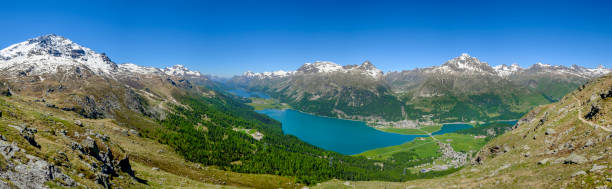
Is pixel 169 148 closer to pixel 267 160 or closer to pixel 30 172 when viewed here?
pixel 267 160

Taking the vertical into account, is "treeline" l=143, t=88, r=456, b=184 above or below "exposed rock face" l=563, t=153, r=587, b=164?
below

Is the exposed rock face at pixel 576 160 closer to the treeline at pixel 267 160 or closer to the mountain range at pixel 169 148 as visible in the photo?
the mountain range at pixel 169 148

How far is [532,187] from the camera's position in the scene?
137ft

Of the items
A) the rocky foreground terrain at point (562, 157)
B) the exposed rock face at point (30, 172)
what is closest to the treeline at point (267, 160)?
the rocky foreground terrain at point (562, 157)

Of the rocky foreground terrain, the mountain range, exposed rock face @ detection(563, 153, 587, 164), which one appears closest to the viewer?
the mountain range

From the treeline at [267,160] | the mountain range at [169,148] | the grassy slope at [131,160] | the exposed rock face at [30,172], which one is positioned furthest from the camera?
the treeline at [267,160]

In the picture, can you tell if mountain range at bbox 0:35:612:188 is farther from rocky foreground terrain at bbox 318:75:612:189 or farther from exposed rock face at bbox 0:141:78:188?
rocky foreground terrain at bbox 318:75:612:189

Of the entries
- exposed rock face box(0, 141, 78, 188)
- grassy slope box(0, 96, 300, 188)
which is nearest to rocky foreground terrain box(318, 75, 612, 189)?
grassy slope box(0, 96, 300, 188)

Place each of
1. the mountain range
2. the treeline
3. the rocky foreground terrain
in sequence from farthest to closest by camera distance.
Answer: the treeline, the rocky foreground terrain, the mountain range

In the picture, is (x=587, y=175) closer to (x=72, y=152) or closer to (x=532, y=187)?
(x=532, y=187)

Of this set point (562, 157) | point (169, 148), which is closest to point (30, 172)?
point (562, 157)

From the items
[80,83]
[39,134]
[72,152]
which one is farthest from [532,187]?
[80,83]

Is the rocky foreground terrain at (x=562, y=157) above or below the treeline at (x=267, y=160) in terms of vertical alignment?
above

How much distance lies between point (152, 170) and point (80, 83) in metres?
185
